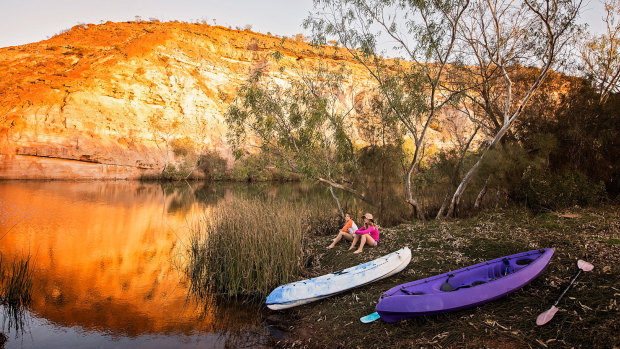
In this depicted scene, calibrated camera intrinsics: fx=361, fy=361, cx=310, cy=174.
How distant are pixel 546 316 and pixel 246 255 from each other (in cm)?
462

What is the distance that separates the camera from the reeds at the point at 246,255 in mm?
6602

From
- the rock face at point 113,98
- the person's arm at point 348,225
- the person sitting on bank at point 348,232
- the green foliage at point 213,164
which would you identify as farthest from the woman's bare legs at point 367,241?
the green foliage at point 213,164

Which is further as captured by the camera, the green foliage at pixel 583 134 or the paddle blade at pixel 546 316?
the green foliage at pixel 583 134

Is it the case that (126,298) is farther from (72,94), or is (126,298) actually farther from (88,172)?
(72,94)

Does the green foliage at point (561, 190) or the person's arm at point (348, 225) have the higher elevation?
the green foliage at point (561, 190)

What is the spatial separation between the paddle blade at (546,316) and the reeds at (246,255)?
407cm

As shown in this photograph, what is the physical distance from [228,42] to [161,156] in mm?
19889

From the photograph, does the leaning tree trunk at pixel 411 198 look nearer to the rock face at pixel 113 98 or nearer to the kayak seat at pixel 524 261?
the kayak seat at pixel 524 261

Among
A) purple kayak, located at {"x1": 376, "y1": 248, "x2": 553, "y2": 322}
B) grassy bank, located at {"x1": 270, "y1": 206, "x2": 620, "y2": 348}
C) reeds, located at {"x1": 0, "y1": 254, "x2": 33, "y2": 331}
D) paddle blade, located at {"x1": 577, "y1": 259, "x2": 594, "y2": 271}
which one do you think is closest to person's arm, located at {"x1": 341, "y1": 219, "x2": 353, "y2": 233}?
grassy bank, located at {"x1": 270, "y1": 206, "x2": 620, "y2": 348}

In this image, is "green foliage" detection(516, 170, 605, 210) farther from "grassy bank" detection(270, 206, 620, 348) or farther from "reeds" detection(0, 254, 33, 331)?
"reeds" detection(0, 254, 33, 331)

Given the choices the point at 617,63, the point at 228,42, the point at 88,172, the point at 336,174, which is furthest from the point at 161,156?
the point at 617,63

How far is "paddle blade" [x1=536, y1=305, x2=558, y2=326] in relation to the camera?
3883mm

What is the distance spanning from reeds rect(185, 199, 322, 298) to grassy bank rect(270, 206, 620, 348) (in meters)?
0.84

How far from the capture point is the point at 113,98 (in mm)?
36844
